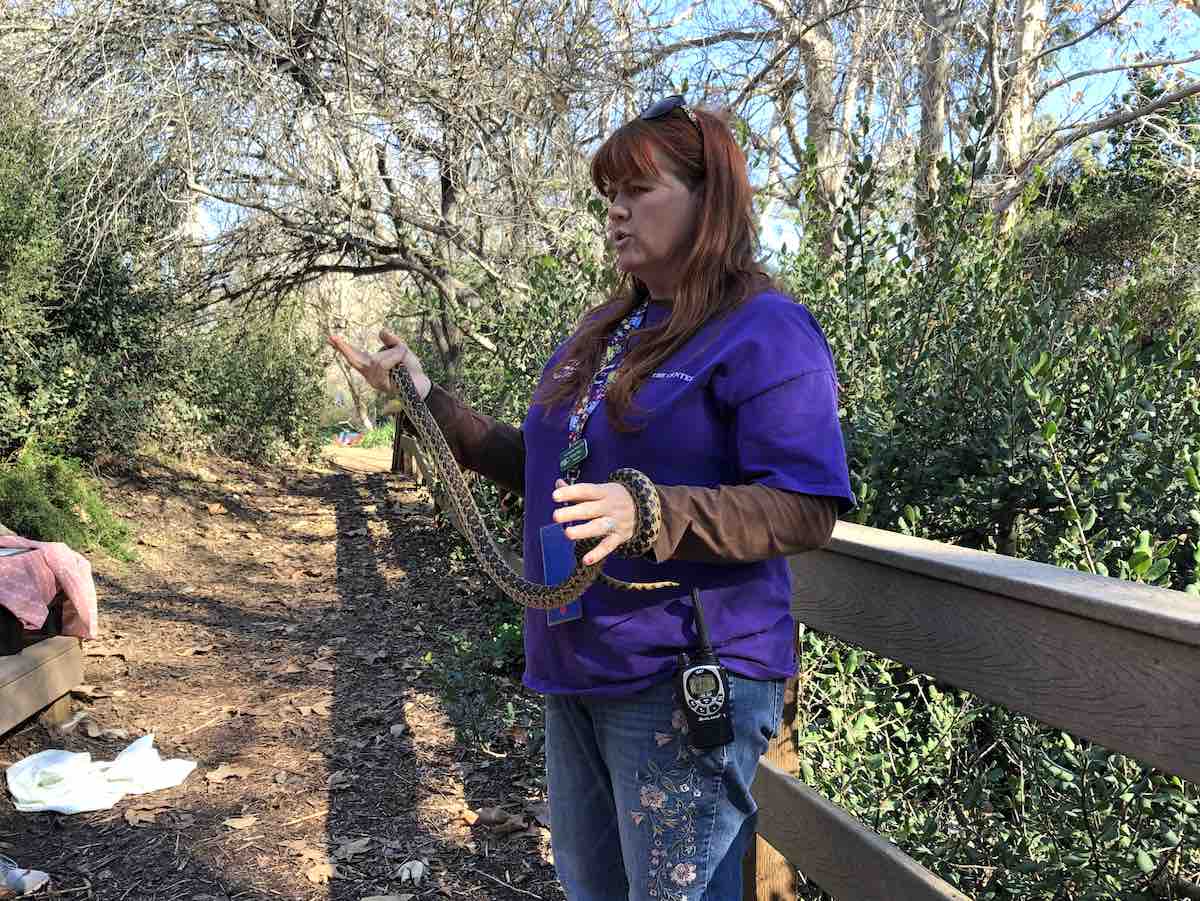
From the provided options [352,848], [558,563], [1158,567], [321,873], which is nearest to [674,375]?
[558,563]

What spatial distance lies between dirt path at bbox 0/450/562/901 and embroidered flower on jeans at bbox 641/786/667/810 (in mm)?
2191

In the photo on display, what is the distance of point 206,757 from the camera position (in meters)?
4.95

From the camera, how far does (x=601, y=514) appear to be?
4.82 feet

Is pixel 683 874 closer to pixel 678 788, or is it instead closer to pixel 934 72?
pixel 678 788

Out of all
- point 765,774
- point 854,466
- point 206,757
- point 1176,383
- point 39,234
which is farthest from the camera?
point 39,234

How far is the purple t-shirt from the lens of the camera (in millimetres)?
1630

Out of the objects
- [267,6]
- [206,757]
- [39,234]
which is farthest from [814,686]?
[39,234]

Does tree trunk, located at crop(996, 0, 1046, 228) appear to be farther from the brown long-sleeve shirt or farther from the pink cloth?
the brown long-sleeve shirt

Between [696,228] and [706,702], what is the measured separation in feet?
2.76

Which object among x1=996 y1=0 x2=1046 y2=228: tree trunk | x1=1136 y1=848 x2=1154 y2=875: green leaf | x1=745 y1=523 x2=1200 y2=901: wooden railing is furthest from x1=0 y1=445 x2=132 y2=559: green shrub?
x1=996 y1=0 x2=1046 y2=228: tree trunk

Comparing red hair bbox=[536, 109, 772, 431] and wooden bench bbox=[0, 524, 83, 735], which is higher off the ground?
red hair bbox=[536, 109, 772, 431]

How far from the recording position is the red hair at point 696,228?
1769 mm

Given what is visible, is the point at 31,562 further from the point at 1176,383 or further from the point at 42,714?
the point at 1176,383

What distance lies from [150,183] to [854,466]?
808 cm
